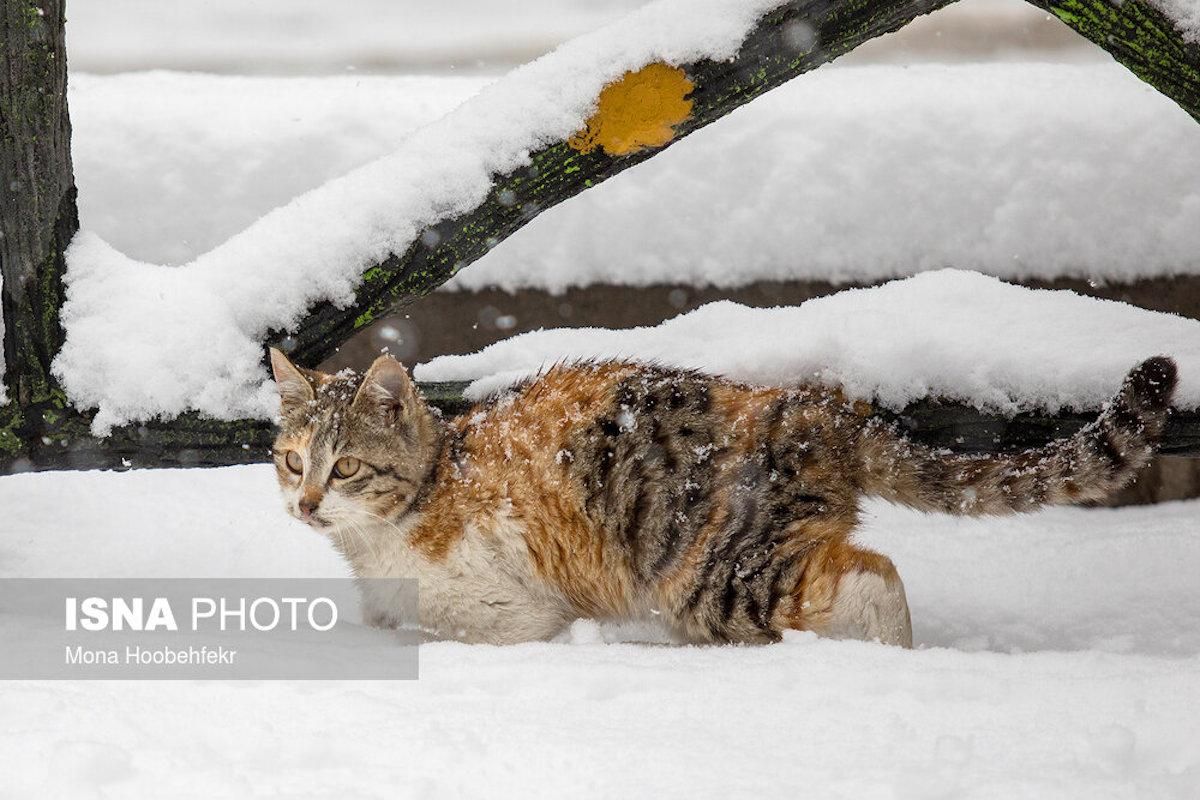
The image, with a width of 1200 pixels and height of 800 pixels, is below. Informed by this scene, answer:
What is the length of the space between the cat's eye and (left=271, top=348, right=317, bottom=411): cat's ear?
20 cm

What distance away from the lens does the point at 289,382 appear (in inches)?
131

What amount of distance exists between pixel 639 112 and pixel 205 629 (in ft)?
6.06

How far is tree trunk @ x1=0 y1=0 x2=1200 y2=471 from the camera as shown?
320cm

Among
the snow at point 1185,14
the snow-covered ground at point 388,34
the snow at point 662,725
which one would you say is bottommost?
the snow at point 662,725

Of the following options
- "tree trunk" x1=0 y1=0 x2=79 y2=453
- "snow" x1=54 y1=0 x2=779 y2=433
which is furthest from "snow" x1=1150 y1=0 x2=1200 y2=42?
"tree trunk" x1=0 y1=0 x2=79 y2=453

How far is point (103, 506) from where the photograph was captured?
4730mm

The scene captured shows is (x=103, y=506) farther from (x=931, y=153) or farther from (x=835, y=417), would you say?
(x=931, y=153)

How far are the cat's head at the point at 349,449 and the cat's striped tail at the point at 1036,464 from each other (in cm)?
128

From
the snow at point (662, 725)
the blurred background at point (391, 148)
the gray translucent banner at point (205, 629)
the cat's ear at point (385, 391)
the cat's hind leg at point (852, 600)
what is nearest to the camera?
the snow at point (662, 725)

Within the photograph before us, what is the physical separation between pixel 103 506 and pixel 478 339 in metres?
1.67

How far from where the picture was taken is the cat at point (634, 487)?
10.2 feet

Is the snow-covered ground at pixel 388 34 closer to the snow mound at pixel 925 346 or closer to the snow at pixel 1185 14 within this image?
the snow mound at pixel 925 346

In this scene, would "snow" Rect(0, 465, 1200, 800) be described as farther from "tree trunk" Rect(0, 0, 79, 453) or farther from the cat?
"tree trunk" Rect(0, 0, 79, 453)

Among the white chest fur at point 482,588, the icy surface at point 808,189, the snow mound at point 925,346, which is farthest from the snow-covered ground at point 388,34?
the white chest fur at point 482,588
